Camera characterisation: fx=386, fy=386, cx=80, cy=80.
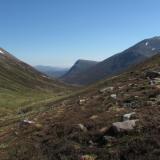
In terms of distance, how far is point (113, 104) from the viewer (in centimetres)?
2786

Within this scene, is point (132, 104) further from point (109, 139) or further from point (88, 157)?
point (88, 157)

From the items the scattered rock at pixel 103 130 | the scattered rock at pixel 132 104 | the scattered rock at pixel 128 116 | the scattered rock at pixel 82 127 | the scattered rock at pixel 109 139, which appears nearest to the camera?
the scattered rock at pixel 109 139

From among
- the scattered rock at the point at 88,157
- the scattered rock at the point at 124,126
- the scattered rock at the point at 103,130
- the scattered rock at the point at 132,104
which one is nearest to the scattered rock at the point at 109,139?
the scattered rock at the point at 124,126

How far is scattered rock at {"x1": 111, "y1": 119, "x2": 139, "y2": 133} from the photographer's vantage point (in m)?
19.5

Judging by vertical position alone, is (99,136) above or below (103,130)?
below

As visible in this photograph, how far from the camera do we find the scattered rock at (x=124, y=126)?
19.5 m

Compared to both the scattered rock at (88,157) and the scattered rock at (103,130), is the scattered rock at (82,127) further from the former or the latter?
the scattered rock at (88,157)

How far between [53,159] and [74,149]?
127 cm

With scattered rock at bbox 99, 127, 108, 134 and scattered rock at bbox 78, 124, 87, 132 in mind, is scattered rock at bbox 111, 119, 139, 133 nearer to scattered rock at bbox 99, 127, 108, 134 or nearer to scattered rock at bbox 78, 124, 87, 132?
scattered rock at bbox 99, 127, 108, 134

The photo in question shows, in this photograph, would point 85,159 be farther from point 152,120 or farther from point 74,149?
point 152,120

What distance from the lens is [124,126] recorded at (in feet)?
64.8

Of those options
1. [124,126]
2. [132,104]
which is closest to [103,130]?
[124,126]

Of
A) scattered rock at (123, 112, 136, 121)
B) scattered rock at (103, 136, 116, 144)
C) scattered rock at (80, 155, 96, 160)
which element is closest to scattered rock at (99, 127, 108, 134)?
scattered rock at (103, 136, 116, 144)

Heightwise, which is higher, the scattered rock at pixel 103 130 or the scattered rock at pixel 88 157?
the scattered rock at pixel 103 130
